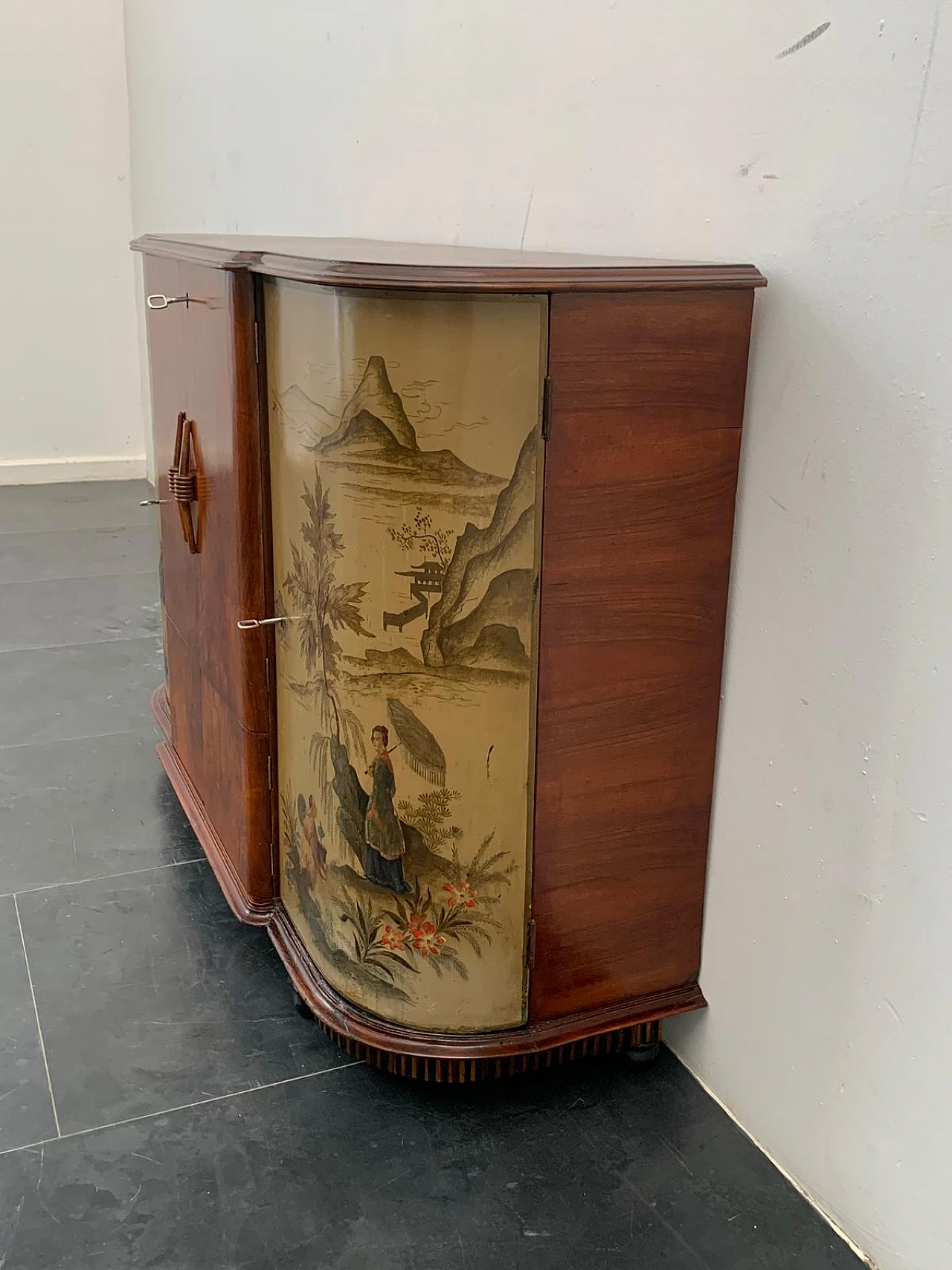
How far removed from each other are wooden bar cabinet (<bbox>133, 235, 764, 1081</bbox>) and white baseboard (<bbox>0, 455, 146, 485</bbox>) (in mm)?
3499

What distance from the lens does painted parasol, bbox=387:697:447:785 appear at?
1228 mm

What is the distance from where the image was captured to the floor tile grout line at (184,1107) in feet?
4.31

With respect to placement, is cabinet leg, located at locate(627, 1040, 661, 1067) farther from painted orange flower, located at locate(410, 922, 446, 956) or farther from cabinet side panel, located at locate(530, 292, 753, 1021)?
painted orange flower, located at locate(410, 922, 446, 956)

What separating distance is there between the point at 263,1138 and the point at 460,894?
369 millimetres

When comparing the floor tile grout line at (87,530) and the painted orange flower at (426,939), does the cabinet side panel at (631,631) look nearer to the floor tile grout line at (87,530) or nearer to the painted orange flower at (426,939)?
the painted orange flower at (426,939)

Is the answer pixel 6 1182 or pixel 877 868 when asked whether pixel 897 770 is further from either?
pixel 6 1182

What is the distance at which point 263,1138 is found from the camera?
1.33 metres

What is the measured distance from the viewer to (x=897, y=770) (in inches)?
43.2

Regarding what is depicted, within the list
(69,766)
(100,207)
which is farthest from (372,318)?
(100,207)

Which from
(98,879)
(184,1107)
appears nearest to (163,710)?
(98,879)

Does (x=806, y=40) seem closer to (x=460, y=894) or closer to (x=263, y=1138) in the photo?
(x=460, y=894)

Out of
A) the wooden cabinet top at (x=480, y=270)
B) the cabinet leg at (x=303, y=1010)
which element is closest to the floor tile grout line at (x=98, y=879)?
the cabinet leg at (x=303, y=1010)

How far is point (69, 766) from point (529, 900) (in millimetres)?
1270

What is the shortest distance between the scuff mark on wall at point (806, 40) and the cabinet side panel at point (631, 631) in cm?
23
